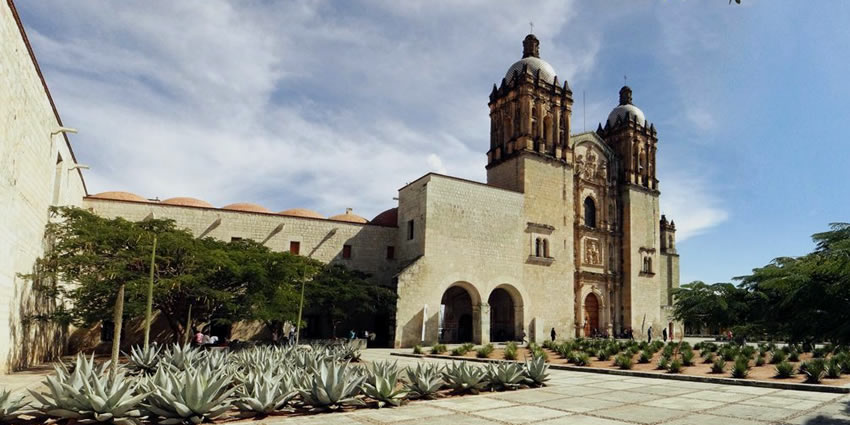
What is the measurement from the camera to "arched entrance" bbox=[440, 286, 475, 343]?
29109 mm

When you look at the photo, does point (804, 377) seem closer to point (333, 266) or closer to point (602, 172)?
point (333, 266)

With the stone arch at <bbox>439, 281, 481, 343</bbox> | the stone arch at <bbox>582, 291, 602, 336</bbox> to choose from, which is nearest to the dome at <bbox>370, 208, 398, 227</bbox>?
the stone arch at <bbox>439, 281, 481, 343</bbox>

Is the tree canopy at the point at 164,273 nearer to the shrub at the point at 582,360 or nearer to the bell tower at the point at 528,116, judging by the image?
the shrub at the point at 582,360

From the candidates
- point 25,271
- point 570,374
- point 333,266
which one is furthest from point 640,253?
point 25,271

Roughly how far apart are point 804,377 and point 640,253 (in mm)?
24666

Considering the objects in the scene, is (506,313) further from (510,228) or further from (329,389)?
(329,389)

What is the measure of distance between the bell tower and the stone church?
8 cm

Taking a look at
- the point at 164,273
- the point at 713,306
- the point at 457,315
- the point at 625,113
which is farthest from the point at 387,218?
the point at 713,306

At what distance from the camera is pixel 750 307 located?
3.86m

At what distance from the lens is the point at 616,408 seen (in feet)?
25.2

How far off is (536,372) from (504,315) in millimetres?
20235

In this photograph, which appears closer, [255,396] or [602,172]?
[255,396]

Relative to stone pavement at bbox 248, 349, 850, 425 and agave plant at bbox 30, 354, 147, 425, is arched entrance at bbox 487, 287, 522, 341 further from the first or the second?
agave plant at bbox 30, 354, 147, 425

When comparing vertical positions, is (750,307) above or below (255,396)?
above
